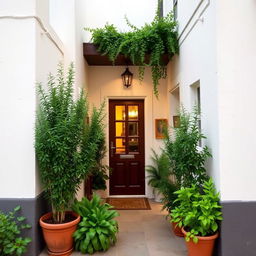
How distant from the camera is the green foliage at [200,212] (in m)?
2.09

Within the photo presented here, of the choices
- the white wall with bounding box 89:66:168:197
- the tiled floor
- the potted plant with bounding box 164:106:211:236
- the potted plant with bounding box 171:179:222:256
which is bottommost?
the tiled floor

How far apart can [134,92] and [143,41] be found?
1232 mm

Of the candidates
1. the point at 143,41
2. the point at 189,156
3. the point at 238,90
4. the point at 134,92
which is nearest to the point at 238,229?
the point at 189,156

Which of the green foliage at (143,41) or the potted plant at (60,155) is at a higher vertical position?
the green foliage at (143,41)

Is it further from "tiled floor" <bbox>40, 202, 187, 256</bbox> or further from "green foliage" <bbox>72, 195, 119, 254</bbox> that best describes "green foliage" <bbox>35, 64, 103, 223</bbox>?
"tiled floor" <bbox>40, 202, 187, 256</bbox>

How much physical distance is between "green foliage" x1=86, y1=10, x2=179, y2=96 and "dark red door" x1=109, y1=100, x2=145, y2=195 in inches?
48.8

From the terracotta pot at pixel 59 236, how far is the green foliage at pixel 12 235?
7.1 inches

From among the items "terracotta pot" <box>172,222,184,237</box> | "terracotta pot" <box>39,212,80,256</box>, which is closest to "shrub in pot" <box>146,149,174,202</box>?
"terracotta pot" <box>172,222,184,237</box>

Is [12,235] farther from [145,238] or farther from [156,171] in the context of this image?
[156,171]

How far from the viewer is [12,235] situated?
84.2 inches

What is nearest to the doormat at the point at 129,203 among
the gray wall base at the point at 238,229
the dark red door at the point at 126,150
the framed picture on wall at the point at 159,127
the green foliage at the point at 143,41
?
the dark red door at the point at 126,150

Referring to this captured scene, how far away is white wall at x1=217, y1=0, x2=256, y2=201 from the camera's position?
215 centimetres

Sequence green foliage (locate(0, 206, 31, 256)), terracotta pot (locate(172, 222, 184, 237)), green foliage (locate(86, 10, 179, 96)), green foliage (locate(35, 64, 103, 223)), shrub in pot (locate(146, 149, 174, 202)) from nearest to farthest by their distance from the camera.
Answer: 1. green foliage (locate(0, 206, 31, 256))
2. green foliage (locate(35, 64, 103, 223))
3. terracotta pot (locate(172, 222, 184, 237))
4. green foliage (locate(86, 10, 179, 96))
5. shrub in pot (locate(146, 149, 174, 202))

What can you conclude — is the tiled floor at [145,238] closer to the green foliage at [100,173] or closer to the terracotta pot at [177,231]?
the terracotta pot at [177,231]
